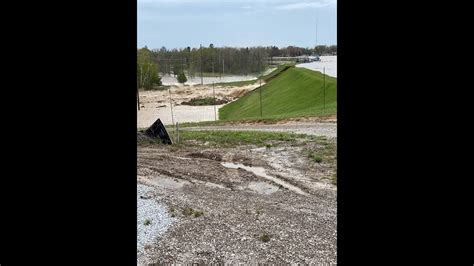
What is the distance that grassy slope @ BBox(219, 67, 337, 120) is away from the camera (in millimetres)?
27406

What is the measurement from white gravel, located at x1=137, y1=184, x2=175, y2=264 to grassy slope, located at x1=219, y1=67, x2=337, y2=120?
17356 millimetres

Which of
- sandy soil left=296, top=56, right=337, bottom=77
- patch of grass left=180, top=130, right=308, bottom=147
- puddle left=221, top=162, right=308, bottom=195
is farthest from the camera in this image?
sandy soil left=296, top=56, right=337, bottom=77

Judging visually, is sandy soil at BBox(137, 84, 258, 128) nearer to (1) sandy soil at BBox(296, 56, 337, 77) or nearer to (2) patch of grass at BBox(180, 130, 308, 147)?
(1) sandy soil at BBox(296, 56, 337, 77)

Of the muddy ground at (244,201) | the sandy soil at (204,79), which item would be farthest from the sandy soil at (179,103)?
the muddy ground at (244,201)

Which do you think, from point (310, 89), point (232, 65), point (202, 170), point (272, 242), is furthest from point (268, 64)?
point (272, 242)

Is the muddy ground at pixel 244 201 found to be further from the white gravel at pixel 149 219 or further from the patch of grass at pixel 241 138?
Answer: the patch of grass at pixel 241 138

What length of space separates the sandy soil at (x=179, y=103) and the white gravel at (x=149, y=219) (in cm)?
1590

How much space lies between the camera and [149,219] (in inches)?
266

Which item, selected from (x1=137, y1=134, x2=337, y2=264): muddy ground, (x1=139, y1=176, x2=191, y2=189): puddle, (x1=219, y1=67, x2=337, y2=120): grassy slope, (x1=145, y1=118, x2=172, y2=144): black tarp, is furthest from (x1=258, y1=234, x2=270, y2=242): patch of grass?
(x1=219, y1=67, x2=337, y2=120): grassy slope
